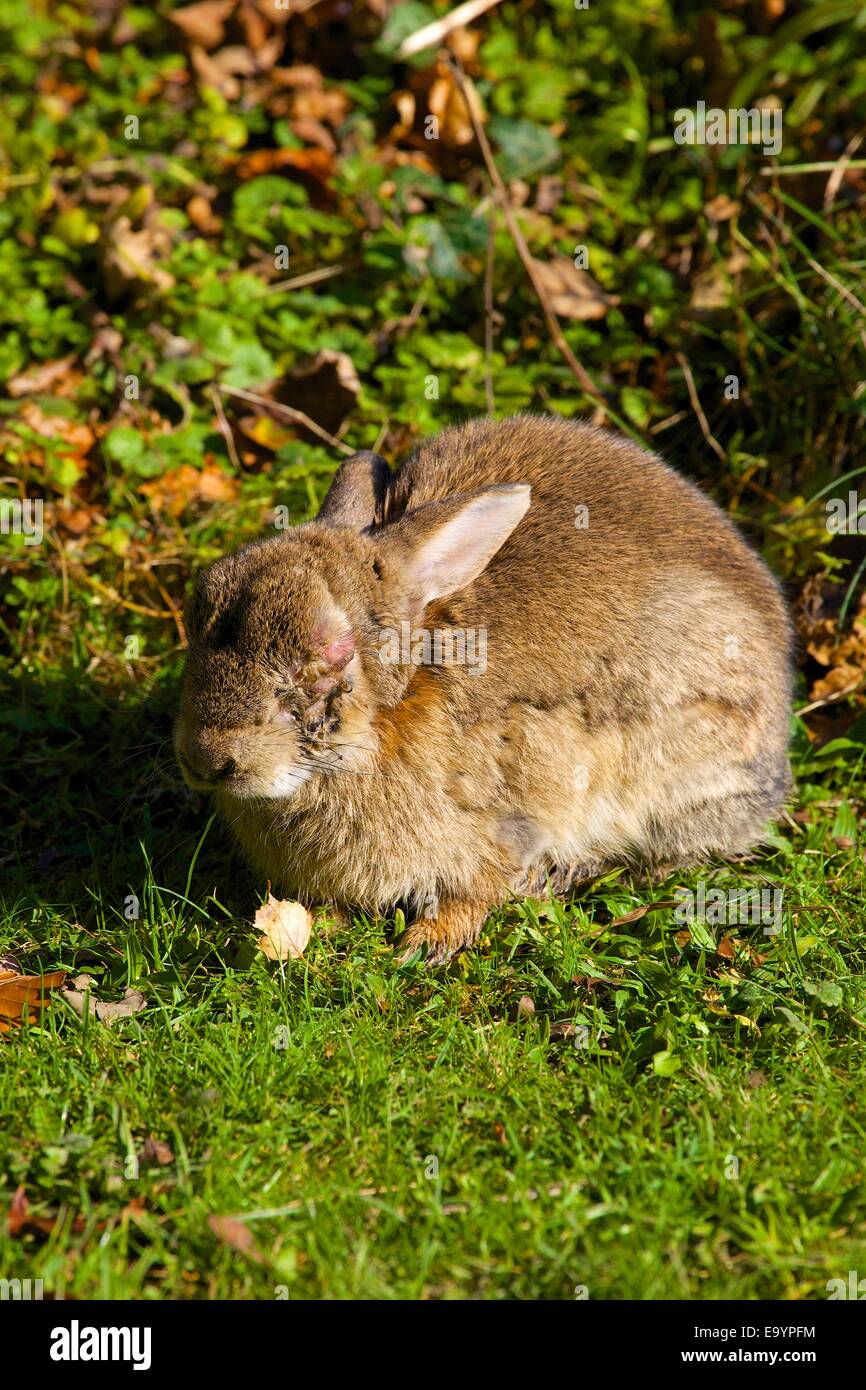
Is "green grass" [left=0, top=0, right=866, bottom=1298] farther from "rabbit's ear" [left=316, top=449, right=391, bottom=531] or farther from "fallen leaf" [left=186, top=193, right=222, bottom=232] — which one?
"rabbit's ear" [left=316, top=449, right=391, bottom=531]

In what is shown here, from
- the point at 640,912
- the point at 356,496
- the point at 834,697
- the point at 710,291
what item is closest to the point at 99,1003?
the point at 640,912

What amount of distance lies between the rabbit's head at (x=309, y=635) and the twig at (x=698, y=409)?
2.40 metres

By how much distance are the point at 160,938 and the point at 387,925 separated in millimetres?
811

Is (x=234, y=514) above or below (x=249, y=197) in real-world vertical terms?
below

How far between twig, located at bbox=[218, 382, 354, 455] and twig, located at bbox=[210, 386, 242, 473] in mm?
46

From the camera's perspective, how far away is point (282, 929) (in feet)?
14.9

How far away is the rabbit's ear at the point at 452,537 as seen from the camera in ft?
15.0

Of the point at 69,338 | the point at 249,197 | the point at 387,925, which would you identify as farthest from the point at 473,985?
the point at 249,197

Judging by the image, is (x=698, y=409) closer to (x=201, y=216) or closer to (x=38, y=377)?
(x=201, y=216)

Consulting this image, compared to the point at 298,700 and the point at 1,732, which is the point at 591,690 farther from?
the point at 1,732

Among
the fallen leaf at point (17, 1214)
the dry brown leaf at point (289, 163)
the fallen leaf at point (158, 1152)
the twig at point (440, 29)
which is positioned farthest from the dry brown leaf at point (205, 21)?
the fallen leaf at point (17, 1214)

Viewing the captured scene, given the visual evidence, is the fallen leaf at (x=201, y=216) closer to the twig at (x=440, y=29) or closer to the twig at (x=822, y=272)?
the twig at (x=440, y=29)
